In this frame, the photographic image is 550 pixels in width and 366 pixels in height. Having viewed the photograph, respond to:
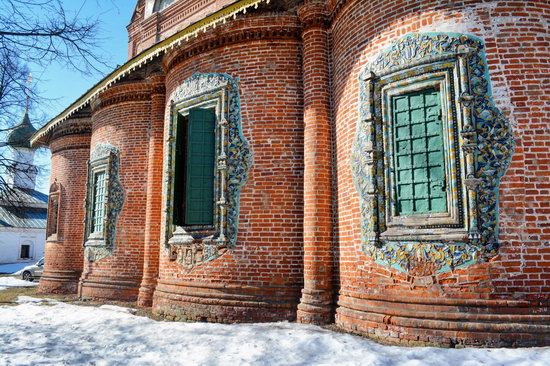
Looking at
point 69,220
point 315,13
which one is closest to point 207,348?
point 315,13

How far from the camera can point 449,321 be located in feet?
17.1

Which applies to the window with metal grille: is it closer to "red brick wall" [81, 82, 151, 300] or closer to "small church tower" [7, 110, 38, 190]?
"small church tower" [7, 110, 38, 190]

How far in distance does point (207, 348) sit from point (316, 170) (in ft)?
10.4

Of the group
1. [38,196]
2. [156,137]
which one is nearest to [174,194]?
[156,137]

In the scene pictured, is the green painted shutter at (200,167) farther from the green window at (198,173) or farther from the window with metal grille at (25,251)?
the window with metal grille at (25,251)

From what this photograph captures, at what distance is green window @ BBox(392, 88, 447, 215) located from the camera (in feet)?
18.5

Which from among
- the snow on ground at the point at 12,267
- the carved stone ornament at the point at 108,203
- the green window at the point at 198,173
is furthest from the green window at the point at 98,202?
the snow on ground at the point at 12,267

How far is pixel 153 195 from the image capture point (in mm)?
9984

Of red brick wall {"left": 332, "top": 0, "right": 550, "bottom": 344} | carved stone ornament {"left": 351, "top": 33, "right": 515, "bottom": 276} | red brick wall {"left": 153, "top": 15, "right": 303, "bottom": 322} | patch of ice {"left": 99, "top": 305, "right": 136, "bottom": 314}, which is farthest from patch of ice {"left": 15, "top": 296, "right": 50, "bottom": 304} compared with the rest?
carved stone ornament {"left": 351, "top": 33, "right": 515, "bottom": 276}

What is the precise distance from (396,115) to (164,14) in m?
11.3

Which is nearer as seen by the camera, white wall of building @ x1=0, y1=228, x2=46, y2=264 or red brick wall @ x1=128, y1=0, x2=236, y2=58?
red brick wall @ x1=128, y1=0, x2=236, y2=58

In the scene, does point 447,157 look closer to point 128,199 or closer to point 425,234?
point 425,234

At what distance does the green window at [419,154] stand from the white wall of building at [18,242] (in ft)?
121

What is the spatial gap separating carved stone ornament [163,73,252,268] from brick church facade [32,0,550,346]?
0.11 ft
